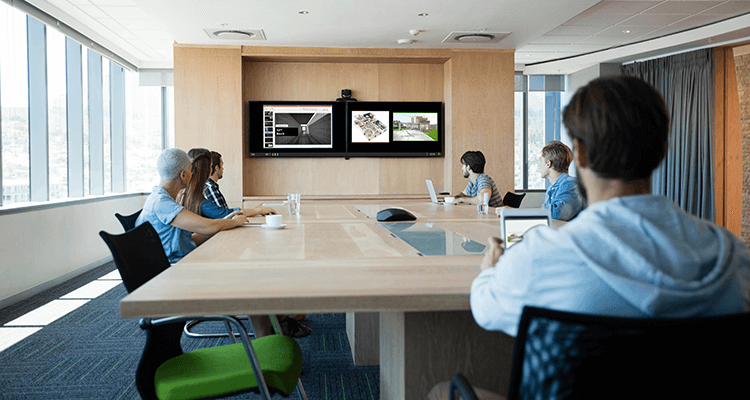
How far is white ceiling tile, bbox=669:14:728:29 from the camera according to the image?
5824 millimetres

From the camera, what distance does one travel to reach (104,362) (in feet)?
9.30

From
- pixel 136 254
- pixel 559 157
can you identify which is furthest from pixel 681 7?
pixel 136 254

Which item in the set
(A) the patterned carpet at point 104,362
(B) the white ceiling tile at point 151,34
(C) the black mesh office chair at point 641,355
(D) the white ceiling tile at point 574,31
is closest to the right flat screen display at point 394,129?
(D) the white ceiling tile at point 574,31

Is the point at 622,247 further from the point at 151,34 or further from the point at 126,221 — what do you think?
the point at 151,34

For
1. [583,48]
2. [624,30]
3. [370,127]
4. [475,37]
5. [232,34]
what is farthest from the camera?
[583,48]

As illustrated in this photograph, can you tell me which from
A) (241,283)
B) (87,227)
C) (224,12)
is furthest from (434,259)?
(87,227)

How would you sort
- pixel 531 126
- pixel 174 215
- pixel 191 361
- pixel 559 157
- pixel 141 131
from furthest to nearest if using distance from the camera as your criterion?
pixel 531 126 < pixel 141 131 < pixel 559 157 < pixel 174 215 < pixel 191 361

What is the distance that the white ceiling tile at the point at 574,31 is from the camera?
6.24 metres

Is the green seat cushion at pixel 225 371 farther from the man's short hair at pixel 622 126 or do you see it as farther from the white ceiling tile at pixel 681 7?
the white ceiling tile at pixel 681 7

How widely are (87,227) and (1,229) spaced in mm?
1612

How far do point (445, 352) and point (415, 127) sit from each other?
5795mm

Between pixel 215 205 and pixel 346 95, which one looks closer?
pixel 215 205

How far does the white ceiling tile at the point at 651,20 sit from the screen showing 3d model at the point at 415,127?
2662 millimetres

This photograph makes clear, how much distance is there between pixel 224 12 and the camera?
5.17m
